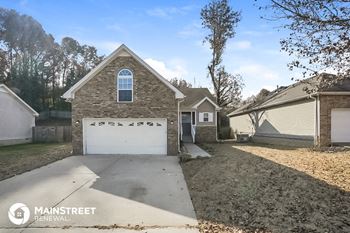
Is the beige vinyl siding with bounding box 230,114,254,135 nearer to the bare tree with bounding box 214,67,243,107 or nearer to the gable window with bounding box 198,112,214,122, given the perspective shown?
the bare tree with bounding box 214,67,243,107

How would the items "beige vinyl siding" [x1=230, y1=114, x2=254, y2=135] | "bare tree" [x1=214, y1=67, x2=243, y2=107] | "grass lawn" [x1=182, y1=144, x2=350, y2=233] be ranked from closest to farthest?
"grass lawn" [x1=182, y1=144, x2=350, y2=233] → "beige vinyl siding" [x1=230, y1=114, x2=254, y2=135] → "bare tree" [x1=214, y1=67, x2=243, y2=107]

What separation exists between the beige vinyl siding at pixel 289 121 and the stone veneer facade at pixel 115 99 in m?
7.86

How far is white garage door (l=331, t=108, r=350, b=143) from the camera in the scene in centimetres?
1712

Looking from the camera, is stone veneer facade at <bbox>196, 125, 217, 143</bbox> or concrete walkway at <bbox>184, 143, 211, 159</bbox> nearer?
concrete walkway at <bbox>184, 143, 211, 159</bbox>

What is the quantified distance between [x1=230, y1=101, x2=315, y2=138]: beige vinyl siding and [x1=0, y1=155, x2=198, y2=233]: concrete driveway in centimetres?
955

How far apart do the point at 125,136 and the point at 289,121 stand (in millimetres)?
11096

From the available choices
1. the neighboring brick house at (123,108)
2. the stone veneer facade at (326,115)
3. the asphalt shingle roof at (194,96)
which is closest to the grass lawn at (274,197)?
the stone veneer facade at (326,115)

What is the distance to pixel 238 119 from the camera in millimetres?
34875

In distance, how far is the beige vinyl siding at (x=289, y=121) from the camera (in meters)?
18.0

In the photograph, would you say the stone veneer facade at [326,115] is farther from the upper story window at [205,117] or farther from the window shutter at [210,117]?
the upper story window at [205,117]

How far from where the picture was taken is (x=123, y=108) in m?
16.8

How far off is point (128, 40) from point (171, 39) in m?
3.73

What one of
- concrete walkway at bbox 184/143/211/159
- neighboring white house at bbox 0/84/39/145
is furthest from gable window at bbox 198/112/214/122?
neighboring white house at bbox 0/84/39/145

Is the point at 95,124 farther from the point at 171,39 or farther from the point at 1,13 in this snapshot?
the point at 1,13
